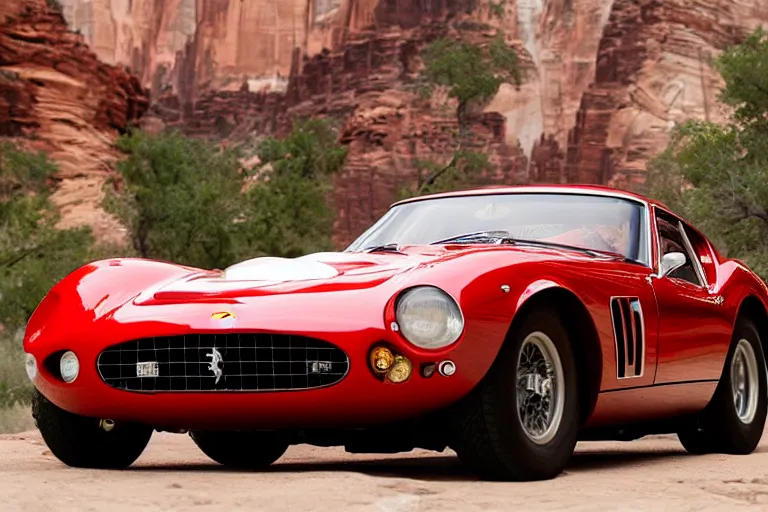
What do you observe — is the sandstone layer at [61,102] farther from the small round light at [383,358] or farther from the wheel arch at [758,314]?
the small round light at [383,358]

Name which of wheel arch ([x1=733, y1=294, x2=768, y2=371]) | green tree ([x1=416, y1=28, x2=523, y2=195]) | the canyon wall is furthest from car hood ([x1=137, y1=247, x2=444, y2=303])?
the canyon wall

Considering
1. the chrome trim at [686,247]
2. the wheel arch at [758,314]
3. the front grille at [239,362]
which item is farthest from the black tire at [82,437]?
the wheel arch at [758,314]

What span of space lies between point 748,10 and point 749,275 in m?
74.7

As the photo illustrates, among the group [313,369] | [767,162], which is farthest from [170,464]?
[767,162]

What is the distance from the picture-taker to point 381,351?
14.6 feet

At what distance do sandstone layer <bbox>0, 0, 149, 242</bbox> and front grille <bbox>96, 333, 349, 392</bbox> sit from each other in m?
46.2

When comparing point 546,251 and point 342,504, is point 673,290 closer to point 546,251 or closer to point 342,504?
point 546,251

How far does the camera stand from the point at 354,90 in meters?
91.2

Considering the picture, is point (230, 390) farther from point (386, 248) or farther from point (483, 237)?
point (483, 237)

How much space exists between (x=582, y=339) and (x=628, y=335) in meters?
0.39

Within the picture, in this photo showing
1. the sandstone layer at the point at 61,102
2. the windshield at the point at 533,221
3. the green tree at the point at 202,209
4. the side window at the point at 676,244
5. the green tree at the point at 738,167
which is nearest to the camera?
the windshield at the point at 533,221

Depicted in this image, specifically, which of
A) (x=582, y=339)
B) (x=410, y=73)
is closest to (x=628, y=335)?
(x=582, y=339)

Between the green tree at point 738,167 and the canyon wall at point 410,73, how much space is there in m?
40.0

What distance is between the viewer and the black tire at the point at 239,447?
6.08 metres
